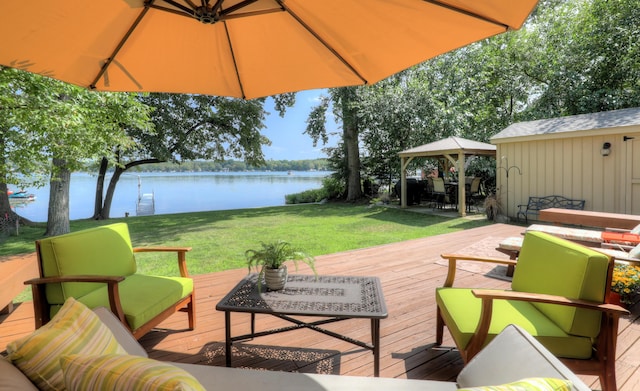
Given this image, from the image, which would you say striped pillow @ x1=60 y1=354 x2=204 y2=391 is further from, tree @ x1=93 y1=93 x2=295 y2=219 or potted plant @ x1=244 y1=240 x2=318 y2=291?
tree @ x1=93 y1=93 x2=295 y2=219

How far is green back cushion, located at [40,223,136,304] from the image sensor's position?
236cm

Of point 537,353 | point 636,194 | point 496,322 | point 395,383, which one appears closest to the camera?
point 537,353

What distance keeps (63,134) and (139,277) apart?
3.78 metres

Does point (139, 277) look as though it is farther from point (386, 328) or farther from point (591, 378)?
point (591, 378)

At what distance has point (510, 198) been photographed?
8.93m

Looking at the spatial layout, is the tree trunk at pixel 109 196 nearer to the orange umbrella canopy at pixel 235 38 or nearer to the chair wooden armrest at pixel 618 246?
the orange umbrella canopy at pixel 235 38

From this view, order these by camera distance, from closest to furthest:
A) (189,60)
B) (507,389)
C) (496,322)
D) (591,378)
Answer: (507,389) → (496,322) → (591,378) → (189,60)

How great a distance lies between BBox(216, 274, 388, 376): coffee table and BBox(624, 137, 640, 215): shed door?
721 cm

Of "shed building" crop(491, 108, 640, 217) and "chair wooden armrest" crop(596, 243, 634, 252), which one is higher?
"shed building" crop(491, 108, 640, 217)

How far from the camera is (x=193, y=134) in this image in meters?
13.8

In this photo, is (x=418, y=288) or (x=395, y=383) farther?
(x=418, y=288)

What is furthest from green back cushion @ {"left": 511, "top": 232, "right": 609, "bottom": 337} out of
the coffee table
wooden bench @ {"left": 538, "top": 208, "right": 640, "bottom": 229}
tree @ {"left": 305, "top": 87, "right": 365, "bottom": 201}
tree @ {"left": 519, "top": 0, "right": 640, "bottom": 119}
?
tree @ {"left": 519, "top": 0, "right": 640, "bottom": 119}

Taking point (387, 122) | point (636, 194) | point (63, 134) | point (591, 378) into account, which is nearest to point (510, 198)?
point (636, 194)

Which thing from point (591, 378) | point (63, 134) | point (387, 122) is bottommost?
point (591, 378)
